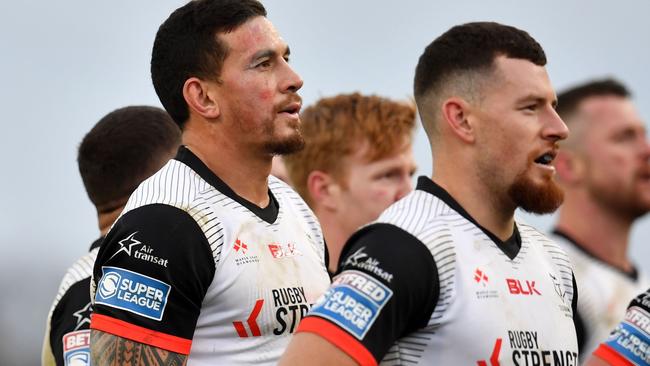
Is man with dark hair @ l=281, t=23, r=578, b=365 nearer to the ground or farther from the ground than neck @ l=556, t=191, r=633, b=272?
farther from the ground

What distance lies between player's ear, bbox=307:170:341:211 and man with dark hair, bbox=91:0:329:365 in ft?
8.03

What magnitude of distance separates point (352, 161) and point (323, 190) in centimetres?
27

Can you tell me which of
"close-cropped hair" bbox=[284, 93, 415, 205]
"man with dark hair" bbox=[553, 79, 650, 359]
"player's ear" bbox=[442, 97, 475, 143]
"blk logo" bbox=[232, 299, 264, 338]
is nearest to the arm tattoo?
"blk logo" bbox=[232, 299, 264, 338]

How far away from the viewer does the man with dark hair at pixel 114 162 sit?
20.0ft

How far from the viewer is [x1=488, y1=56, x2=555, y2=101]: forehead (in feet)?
17.1

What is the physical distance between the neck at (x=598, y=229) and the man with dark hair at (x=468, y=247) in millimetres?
3797

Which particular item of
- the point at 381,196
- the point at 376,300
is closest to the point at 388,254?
the point at 376,300

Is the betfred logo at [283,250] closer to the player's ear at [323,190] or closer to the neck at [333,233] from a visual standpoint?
the neck at [333,233]

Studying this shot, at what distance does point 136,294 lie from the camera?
4.93 metres

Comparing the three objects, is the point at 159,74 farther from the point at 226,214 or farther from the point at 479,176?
the point at 479,176

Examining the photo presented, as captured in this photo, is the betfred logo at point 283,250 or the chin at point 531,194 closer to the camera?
the chin at point 531,194

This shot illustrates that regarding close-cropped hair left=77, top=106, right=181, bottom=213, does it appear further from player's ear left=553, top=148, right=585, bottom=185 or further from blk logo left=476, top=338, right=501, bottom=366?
player's ear left=553, top=148, right=585, bottom=185

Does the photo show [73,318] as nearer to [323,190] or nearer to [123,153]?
[123,153]

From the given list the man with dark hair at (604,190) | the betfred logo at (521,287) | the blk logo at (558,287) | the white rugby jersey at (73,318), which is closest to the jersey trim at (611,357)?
the blk logo at (558,287)
